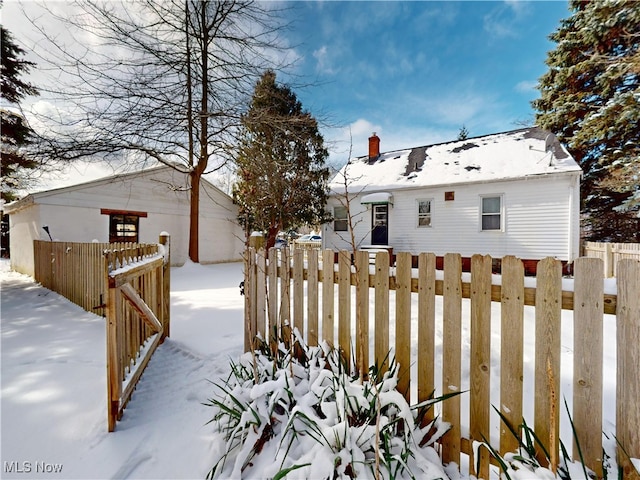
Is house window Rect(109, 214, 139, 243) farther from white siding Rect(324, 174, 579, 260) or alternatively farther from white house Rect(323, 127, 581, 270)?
white siding Rect(324, 174, 579, 260)

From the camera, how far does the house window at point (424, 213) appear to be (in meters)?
11.0

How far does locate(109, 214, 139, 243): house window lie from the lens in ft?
36.3

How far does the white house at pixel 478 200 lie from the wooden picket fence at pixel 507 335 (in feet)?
22.8

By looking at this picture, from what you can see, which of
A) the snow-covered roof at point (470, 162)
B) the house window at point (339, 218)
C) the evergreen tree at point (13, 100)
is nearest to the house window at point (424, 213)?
the snow-covered roof at point (470, 162)

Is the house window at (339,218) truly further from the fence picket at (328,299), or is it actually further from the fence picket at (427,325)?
the fence picket at (427,325)

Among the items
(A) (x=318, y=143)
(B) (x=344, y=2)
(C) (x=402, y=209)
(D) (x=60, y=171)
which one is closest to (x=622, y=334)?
(B) (x=344, y=2)

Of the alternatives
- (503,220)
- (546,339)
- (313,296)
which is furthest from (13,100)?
(503,220)

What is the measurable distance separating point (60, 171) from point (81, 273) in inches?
316

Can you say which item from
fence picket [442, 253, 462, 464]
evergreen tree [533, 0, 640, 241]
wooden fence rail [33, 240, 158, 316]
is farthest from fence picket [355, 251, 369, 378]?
evergreen tree [533, 0, 640, 241]

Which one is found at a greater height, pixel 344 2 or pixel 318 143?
pixel 344 2

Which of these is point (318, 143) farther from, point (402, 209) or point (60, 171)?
point (60, 171)

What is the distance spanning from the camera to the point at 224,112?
10102mm

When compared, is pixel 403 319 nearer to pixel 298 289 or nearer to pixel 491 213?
pixel 298 289

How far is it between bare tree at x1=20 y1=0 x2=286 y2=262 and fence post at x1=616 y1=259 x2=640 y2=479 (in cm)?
1098
